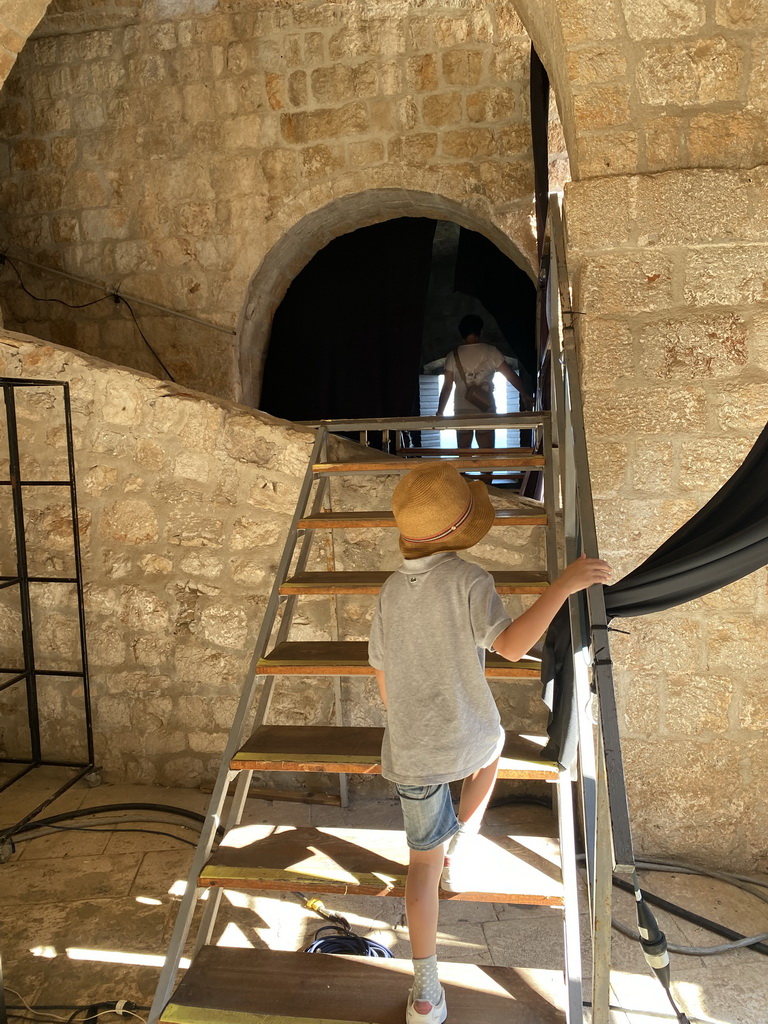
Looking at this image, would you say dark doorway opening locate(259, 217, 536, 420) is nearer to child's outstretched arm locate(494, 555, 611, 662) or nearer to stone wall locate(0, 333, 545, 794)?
stone wall locate(0, 333, 545, 794)

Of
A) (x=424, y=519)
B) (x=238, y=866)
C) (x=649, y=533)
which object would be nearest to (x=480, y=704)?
(x=424, y=519)

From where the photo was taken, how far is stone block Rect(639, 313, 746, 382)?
264cm

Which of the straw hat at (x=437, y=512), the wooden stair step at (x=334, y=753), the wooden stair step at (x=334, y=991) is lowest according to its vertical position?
the wooden stair step at (x=334, y=991)

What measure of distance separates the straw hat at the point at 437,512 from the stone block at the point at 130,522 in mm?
1944

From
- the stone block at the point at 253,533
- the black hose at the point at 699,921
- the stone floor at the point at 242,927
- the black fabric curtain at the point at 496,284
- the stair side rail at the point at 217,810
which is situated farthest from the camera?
the black fabric curtain at the point at 496,284

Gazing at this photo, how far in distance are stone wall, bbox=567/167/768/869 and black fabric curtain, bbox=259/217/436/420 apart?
3.54m

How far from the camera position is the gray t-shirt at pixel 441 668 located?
5.52ft

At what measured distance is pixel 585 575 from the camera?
1576mm

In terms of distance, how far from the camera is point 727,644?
275 centimetres

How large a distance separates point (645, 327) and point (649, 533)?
0.66 metres

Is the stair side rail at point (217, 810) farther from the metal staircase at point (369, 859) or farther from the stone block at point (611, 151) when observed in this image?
the stone block at point (611, 151)

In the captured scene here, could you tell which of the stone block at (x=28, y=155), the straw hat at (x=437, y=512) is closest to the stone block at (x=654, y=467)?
the straw hat at (x=437, y=512)

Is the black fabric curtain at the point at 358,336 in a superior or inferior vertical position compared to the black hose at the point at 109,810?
superior

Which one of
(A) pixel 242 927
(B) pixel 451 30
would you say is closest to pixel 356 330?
(B) pixel 451 30
